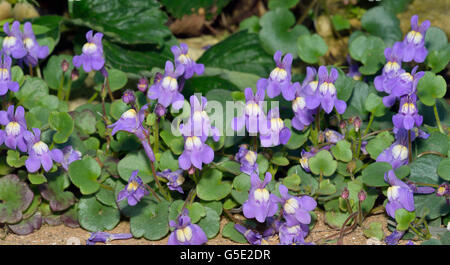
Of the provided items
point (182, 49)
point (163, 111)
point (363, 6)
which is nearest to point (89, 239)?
point (163, 111)

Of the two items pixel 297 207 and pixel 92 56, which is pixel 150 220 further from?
pixel 92 56

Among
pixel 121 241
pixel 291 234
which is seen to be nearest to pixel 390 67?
pixel 291 234

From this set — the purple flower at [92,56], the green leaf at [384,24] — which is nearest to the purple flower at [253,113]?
the purple flower at [92,56]

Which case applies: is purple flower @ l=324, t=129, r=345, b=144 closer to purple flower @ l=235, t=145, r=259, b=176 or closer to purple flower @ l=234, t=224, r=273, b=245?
purple flower @ l=235, t=145, r=259, b=176

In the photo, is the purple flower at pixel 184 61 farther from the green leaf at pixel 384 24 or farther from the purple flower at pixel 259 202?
the green leaf at pixel 384 24

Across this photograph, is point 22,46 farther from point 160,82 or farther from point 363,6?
point 363,6

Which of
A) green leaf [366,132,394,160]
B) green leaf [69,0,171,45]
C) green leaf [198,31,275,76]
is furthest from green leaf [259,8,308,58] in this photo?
green leaf [366,132,394,160]

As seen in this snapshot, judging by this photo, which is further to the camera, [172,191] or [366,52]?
[366,52]
